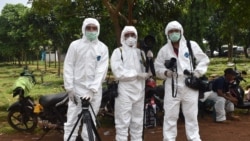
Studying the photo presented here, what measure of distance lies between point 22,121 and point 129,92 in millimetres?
2845

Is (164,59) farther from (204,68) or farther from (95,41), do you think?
(95,41)

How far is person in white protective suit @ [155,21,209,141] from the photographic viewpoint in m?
5.65

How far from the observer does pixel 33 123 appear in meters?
7.77

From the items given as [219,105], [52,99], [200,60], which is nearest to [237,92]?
[219,105]

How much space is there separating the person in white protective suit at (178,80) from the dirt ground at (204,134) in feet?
4.10

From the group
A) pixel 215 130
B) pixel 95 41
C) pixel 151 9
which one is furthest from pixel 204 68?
pixel 151 9

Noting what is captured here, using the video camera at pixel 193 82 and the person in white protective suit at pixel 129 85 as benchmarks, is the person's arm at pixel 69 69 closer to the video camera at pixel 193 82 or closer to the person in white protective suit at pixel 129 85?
the person in white protective suit at pixel 129 85

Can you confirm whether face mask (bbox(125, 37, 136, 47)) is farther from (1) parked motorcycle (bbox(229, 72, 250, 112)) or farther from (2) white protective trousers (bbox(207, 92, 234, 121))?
(1) parked motorcycle (bbox(229, 72, 250, 112))

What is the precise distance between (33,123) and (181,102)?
10.7 feet

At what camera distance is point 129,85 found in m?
5.86

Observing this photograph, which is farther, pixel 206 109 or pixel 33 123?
pixel 206 109

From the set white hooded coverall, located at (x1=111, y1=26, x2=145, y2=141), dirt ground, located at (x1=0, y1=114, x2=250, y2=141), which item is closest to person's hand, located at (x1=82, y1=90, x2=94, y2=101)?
white hooded coverall, located at (x1=111, y1=26, x2=145, y2=141)

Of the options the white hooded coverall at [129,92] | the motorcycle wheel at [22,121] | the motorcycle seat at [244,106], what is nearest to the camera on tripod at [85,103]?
the white hooded coverall at [129,92]

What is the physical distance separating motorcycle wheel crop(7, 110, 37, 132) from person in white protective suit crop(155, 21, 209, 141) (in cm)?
291
